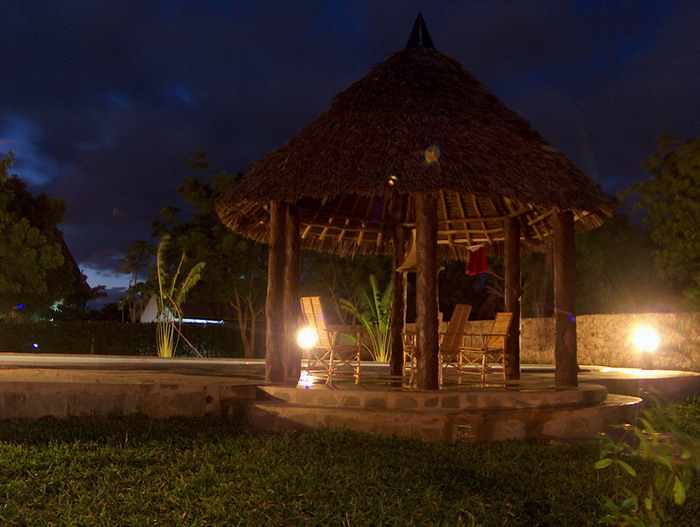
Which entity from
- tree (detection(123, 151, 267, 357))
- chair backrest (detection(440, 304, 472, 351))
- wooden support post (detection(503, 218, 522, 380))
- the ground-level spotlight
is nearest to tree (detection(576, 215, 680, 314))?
the ground-level spotlight

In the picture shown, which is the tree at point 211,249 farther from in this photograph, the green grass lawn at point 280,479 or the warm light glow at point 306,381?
the green grass lawn at point 280,479

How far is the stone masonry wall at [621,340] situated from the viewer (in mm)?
15555

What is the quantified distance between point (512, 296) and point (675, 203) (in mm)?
13088

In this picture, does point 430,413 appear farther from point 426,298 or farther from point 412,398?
point 426,298

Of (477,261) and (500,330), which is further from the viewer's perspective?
(477,261)

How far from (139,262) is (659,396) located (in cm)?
1879

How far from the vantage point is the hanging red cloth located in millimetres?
11266

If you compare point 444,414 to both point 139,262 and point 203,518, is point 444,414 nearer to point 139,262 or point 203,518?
point 203,518

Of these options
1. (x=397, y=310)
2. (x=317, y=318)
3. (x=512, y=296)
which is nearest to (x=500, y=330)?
(x=512, y=296)

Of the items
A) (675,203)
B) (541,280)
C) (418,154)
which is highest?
(675,203)

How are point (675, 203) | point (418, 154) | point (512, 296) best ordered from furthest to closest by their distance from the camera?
point (675, 203) → point (512, 296) → point (418, 154)

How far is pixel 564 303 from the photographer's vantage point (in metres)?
8.40

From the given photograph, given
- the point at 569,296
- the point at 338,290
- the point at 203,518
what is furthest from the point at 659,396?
the point at 338,290

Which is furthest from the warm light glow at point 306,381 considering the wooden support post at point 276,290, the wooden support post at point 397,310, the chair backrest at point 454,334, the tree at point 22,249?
the tree at point 22,249
